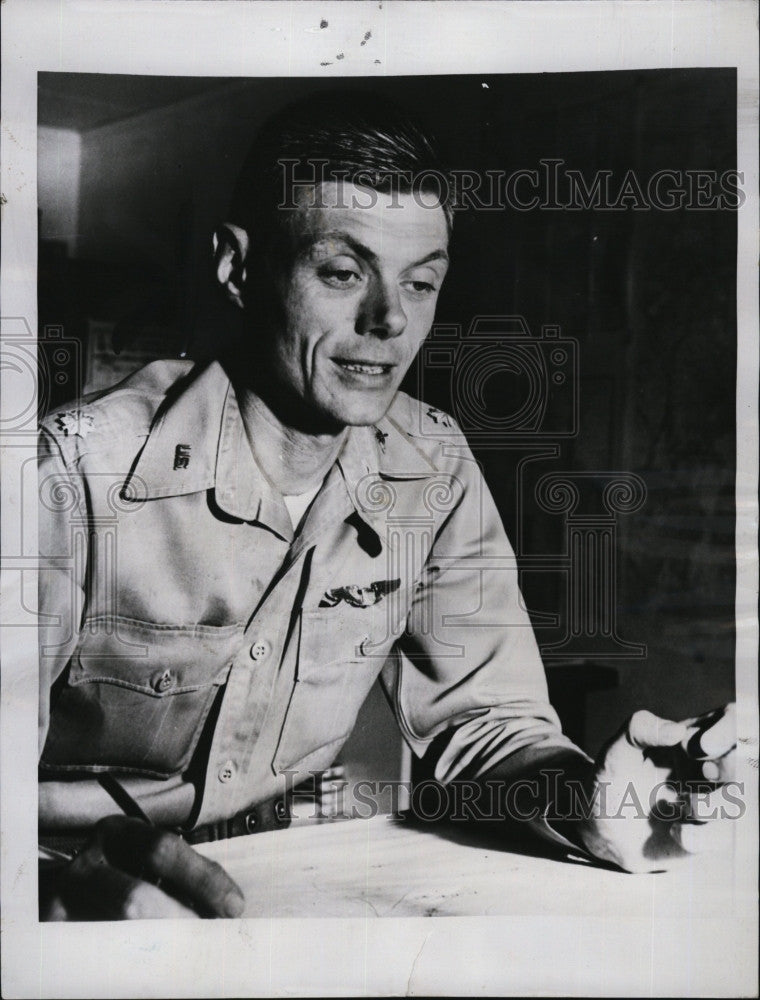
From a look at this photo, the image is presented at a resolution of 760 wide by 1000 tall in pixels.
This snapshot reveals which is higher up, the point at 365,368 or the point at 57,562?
the point at 365,368

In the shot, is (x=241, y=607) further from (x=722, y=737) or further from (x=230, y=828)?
(x=722, y=737)

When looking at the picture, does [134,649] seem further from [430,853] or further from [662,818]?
[662,818]

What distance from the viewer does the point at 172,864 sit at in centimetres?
118

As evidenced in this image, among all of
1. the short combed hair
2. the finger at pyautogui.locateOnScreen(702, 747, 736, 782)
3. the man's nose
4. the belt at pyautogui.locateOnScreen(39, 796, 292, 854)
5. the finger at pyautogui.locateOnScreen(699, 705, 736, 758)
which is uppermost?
the short combed hair

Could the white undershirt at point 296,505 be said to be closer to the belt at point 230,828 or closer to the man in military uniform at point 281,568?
the man in military uniform at point 281,568

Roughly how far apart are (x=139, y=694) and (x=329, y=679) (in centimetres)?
24

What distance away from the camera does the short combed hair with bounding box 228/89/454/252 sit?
3.82ft

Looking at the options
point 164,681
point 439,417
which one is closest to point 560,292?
point 439,417

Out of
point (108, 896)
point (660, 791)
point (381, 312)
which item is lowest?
point (108, 896)

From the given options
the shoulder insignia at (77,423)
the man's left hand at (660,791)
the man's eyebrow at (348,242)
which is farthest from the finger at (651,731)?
the shoulder insignia at (77,423)

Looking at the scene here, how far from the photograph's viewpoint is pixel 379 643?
1.20 meters

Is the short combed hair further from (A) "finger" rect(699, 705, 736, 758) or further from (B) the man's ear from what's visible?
(A) "finger" rect(699, 705, 736, 758)

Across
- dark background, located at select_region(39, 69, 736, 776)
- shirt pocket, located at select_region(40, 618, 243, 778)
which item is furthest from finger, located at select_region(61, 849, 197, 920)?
dark background, located at select_region(39, 69, 736, 776)

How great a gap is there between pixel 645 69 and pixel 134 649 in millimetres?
1002
